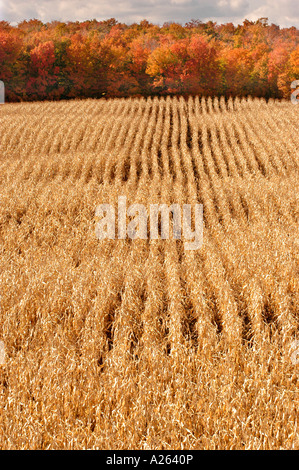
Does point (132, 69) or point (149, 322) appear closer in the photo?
point (149, 322)

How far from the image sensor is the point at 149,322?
198 inches

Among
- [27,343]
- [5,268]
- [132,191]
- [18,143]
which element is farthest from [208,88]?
[27,343]

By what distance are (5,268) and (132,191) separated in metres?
6.19

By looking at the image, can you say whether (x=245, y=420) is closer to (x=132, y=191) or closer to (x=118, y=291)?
(x=118, y=291)

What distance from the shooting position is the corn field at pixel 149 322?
337 centimetres

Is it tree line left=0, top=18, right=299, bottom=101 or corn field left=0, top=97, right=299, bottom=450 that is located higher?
tree line left=0, top=18, right=299, bottom=101

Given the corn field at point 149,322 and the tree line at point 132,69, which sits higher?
the tree line at point 132,69

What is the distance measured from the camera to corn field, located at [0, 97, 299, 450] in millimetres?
3371

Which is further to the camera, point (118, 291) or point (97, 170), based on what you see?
point (97, 170)

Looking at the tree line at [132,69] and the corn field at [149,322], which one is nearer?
the corn field at [149,322]

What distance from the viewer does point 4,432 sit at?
129 inches

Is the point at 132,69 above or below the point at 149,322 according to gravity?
above

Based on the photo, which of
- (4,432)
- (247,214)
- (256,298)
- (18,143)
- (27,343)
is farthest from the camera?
(18,143)

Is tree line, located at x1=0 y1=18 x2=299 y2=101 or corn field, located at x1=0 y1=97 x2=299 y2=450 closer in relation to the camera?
corn field, located at x1=0 y1=97 x2=299 y2=450
